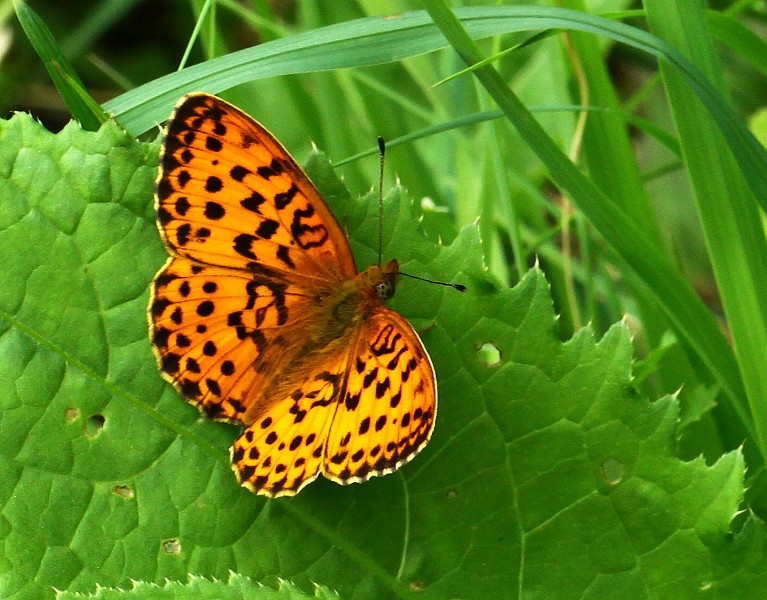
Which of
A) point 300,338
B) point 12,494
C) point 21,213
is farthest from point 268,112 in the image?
point 12,494

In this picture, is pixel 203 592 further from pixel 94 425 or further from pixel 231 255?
pixel 231 255

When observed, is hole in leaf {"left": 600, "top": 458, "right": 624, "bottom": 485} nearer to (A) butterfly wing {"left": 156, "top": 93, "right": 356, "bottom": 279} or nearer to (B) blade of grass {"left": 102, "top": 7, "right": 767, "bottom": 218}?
(A) butterfly wing {"left": 156, "top": 93, "right": 356, "bottom": 279}

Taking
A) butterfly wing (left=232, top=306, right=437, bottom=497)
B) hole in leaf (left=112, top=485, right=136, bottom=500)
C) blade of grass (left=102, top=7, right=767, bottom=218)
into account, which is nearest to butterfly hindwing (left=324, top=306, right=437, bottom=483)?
butterfly wing (left=232, top=306, right=437, bottom=497)

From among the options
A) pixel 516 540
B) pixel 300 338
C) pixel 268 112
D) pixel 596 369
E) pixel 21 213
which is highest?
pixel 21 213

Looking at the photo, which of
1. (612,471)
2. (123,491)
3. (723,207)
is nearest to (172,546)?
(123,491)

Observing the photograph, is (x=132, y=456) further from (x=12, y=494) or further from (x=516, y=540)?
(x=516, y=540)

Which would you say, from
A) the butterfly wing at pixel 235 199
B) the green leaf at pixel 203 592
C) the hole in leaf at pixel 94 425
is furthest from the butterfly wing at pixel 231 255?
the green leaf at pixel 203 592

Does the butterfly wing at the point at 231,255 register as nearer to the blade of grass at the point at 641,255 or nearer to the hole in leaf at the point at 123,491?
Result: the hole in leaf at the point at 123,491
